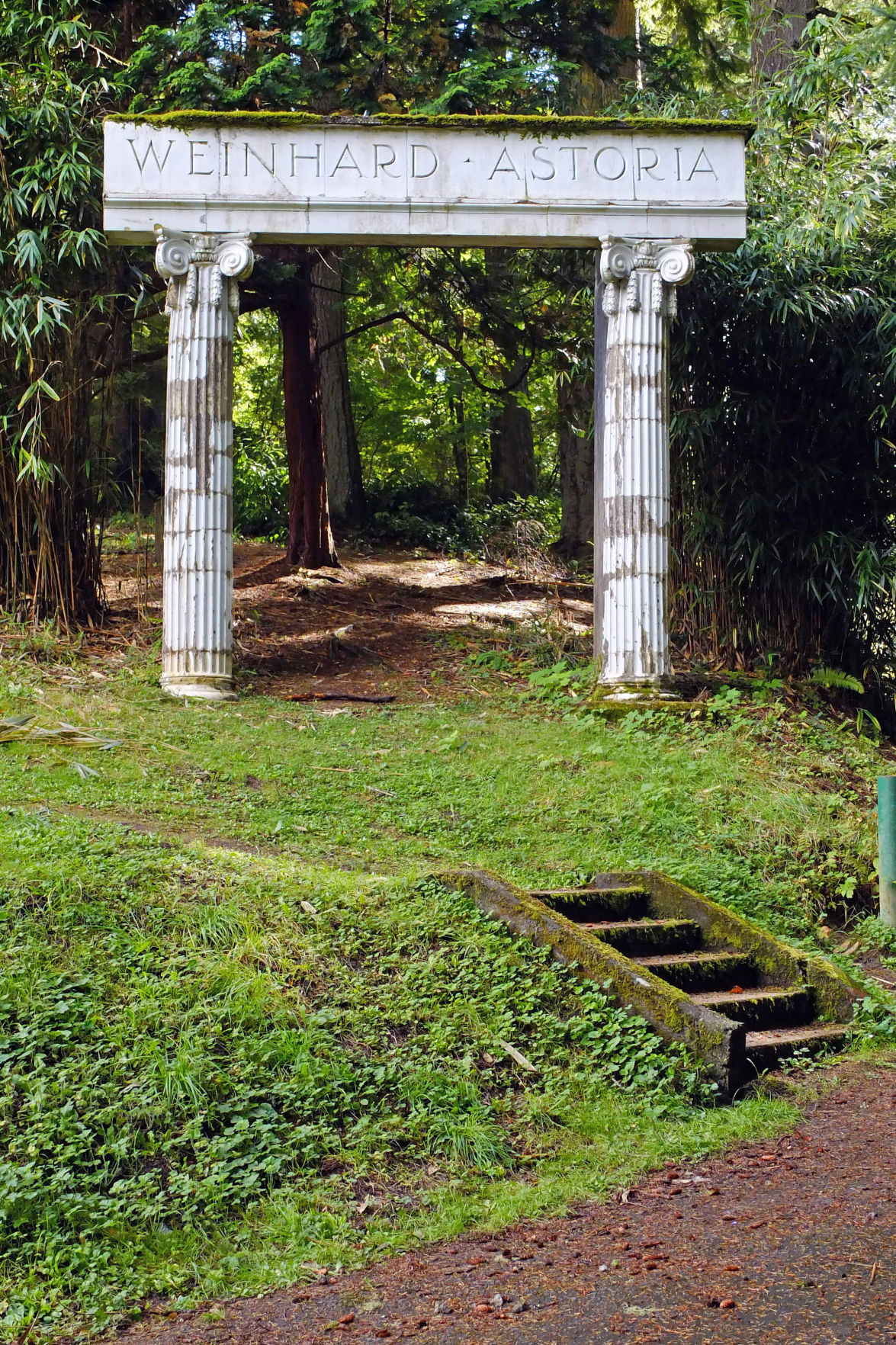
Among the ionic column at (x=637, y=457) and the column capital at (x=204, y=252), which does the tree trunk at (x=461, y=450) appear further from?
the column capital at (x=204, y=252)

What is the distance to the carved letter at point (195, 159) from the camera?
31.0ft

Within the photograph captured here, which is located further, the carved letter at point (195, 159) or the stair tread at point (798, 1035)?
the carved letter at point (195, 159)

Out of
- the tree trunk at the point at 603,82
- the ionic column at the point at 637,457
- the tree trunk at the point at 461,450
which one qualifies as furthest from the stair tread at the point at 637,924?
the tree trunk at the point at 461,450

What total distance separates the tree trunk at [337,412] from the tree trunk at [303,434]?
1712mm

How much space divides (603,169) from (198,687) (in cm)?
487

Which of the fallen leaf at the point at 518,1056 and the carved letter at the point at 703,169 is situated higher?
the carved letter at the point at 703,169

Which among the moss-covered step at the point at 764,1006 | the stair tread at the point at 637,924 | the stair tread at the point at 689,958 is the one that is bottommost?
the moss-covered step at the point at 764,1006

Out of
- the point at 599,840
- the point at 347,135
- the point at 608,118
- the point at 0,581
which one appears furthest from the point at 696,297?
the point at 0,581

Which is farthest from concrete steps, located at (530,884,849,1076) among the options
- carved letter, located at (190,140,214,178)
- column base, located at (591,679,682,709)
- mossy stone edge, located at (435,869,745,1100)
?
carved letter, located at (190,140,214,178)

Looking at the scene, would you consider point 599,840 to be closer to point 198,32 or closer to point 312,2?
point 198,32

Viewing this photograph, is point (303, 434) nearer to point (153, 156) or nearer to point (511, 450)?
point (153, 156)

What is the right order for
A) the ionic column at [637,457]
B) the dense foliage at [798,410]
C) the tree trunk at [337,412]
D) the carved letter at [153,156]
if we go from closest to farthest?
the carved letter at [153,156]
the ionic column at [637,457]
the dense foliage at [798,410]
the tree trunk at [337,412]

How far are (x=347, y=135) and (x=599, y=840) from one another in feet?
18.8

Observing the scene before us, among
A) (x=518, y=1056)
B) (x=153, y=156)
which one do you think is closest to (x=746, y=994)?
(x=518, y=1056)
